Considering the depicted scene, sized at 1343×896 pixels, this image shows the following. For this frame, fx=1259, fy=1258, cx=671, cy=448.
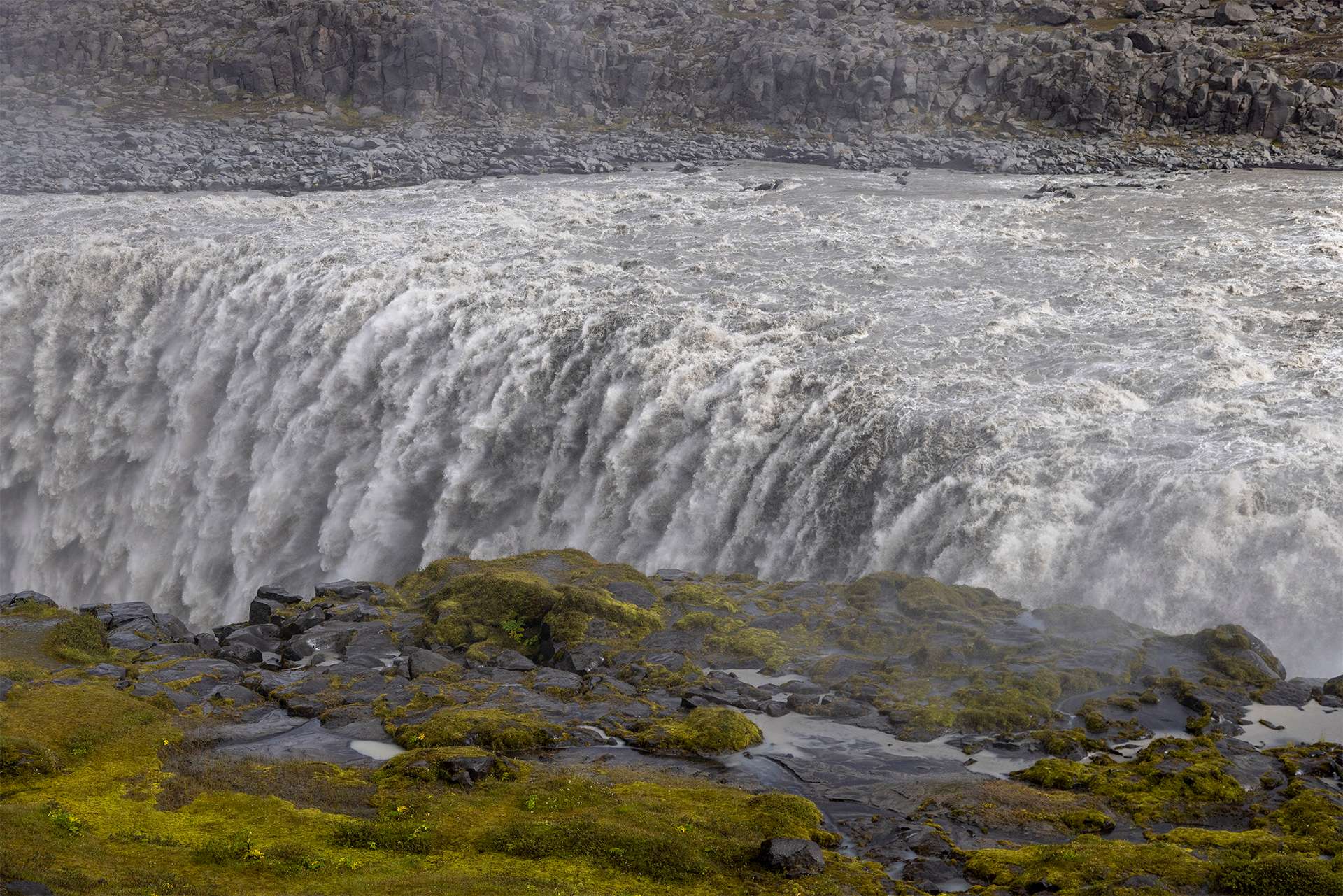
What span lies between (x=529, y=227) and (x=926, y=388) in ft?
61.6

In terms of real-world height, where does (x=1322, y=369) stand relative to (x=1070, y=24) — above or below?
below

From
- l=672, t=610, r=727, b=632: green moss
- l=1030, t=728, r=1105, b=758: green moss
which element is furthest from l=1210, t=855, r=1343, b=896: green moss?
l=672, t=610, r=727, b=632: green moss

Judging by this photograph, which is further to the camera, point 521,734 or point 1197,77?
point 1197,77

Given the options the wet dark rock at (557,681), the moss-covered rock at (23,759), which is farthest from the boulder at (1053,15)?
the moss-covered rock at (23,759)

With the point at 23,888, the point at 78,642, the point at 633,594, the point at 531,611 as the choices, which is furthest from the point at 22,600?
the point at 23,888

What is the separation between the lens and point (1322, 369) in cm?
2653

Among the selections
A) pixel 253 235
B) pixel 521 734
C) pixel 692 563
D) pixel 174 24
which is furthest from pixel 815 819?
pixel 174 24

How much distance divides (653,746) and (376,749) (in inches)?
142

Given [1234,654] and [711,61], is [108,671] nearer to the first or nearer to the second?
[1234,654]

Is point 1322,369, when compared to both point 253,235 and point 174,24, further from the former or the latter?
point 174,24

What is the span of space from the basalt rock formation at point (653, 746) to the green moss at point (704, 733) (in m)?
0.05

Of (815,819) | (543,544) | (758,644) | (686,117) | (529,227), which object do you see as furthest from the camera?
(686,117)

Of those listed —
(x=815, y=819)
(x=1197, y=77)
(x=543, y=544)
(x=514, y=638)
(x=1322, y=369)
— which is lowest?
(x=543, y=544)

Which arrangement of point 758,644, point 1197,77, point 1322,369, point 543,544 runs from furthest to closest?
point 1197,77
point 543,544
point 1322,369
point 758,644
